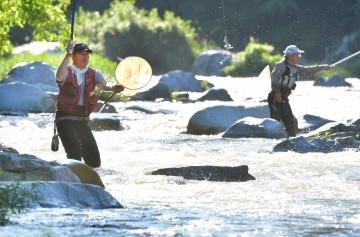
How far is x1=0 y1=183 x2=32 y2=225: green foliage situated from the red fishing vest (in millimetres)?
3175

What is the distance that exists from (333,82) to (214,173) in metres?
24.0

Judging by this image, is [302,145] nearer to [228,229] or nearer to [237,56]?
[228,229]

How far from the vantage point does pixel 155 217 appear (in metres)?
8.23

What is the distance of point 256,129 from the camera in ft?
58.3

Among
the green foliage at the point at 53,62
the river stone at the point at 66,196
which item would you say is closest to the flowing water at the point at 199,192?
the river stone at the point at 66,196

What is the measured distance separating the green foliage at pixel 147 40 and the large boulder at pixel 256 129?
2922cm

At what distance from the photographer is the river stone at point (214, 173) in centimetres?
1142

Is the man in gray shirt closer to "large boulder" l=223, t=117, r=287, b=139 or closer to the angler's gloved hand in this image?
"large boulder" l=223, t=117, r=287, b=139

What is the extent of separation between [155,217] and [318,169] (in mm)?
4942

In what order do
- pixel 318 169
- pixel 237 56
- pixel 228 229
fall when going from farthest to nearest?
pixel 237 56 < pixel 318 169 < pixel 228 229

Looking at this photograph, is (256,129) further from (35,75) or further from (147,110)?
(35,75)

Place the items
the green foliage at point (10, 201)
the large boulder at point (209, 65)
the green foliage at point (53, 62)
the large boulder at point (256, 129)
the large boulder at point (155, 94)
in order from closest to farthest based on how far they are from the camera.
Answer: the green foliage at point (10, 201), the large boulder at point (256, 129), the large boulder at point (155, 94), the green foliage at point (53, 62), the large boulder at point (209, 65)

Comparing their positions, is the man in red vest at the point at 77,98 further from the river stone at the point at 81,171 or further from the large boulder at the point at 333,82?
the large boulder at the point at 333,82

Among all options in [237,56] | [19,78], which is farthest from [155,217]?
[237,56]
